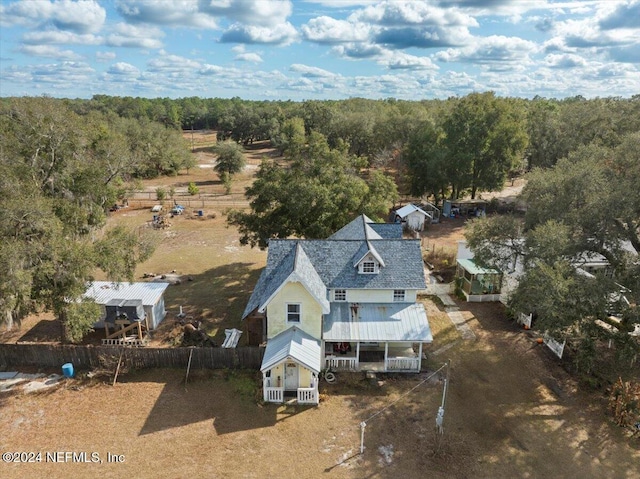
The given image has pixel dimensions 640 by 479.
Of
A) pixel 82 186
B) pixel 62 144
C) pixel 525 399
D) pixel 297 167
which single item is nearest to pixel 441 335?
pixel 525 399

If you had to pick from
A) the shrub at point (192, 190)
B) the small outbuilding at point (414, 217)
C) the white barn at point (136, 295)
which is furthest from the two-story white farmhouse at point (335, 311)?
the shrub at point (192, 190)

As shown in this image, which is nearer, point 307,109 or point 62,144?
point 62,144

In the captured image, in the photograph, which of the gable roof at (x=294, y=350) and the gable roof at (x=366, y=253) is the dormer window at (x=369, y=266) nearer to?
the gable roof at (x=366, y=253)

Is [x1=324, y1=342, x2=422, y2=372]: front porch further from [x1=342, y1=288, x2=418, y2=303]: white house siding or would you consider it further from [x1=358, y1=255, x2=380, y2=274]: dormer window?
[x1=358, y1=255, x2=380, y2=274]: dormer window

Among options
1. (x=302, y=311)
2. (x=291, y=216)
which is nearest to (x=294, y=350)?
(x=302, y=311)

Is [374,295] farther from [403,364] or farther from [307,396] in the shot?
[307,396]

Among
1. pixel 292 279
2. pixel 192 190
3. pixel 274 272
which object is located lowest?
pixel 192 190

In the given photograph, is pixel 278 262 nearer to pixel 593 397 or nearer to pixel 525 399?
pixel 525 399
